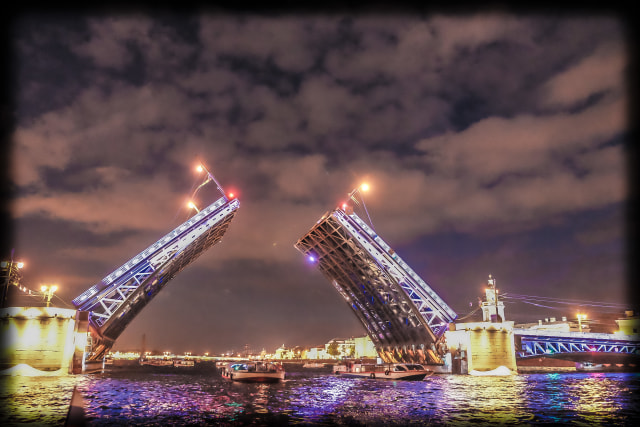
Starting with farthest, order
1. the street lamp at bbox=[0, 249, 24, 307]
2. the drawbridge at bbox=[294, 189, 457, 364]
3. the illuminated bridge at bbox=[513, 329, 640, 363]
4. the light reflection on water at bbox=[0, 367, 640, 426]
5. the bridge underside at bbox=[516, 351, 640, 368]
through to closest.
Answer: the bridge underside at bbox=[516, 351, 640, 368]
the illuminated bridge at bbox=[513, 329, 640, 363]
the drawbridge at bbox=[294, 189, 457, 364]
the street lamp at bbox=[0, 249, 24, 307]
the light reflection on water at bbox=[0, 367, 640, 426]

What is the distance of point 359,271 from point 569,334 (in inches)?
1301

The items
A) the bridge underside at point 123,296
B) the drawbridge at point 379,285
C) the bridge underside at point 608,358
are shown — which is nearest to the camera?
the bridge underside at point 123,296

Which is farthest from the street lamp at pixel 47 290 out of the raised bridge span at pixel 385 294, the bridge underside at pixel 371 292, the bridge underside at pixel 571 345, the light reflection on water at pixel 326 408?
the bridge underside at pixel 571 345

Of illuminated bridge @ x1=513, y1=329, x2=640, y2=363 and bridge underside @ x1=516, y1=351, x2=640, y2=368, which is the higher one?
illuminated bridge @ x1=513, y1=329, x2=640, y2=363

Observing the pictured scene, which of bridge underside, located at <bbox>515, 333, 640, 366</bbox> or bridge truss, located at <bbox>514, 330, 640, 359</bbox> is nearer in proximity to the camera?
bridge truss, located at <bbox>514, 330, 640, 359</bbox>

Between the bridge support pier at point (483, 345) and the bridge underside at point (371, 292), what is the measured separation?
2922 millimetres

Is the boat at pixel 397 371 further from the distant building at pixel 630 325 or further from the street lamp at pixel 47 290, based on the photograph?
the distant building at pixel 630 325

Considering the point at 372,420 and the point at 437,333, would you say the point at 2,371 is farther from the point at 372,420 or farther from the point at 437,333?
the point at 437,333

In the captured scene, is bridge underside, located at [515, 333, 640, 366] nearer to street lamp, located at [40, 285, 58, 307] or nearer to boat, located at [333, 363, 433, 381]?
boat, located at [333, 363, 433, 381]

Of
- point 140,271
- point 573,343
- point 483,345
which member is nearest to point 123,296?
point 140,271

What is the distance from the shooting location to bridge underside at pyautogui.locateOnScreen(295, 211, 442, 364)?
158 feet

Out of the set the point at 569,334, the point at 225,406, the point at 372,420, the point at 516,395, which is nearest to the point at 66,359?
the point at 225,406

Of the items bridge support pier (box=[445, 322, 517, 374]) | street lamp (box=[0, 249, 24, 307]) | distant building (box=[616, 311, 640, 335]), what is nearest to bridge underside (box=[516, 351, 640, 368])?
distant building (box=[616, 311, 640, 335])

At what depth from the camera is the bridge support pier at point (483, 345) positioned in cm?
4744
